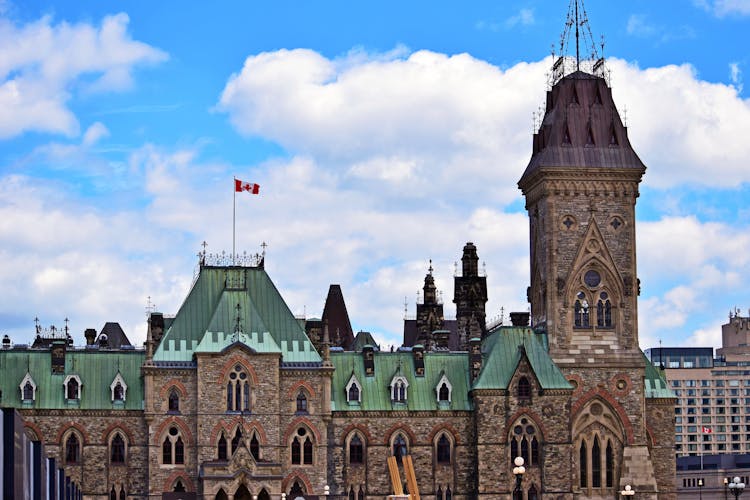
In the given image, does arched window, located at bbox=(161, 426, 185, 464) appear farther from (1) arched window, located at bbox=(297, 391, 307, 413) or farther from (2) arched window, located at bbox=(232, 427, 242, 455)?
(1) arched window, located at bbox=(297, 391, 307, 413)

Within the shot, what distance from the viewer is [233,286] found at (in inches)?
4407

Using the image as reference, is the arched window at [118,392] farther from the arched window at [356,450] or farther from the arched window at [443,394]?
the arched window at [443,394]

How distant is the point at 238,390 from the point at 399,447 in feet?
40.5

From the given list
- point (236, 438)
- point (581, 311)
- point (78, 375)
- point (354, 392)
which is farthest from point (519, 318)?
point (78, 375)

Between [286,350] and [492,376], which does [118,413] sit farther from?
[492,376]

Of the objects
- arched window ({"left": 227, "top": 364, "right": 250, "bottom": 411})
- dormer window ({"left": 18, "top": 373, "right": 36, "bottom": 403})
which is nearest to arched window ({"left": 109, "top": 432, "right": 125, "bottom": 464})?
dormer window ({"left": 18, "top": 373, "right": 36, "bottom": 403})

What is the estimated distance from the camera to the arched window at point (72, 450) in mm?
105812

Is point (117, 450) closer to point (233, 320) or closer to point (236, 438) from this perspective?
point (236, 438)

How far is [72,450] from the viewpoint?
348 ft

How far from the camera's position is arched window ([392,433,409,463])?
110 metres

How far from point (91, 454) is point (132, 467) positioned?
293 cm

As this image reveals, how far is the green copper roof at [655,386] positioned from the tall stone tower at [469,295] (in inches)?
885

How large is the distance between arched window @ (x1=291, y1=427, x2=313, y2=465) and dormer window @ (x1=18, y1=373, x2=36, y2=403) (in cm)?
1823

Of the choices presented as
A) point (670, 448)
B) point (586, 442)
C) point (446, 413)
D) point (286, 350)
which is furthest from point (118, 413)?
point (670, 448)
